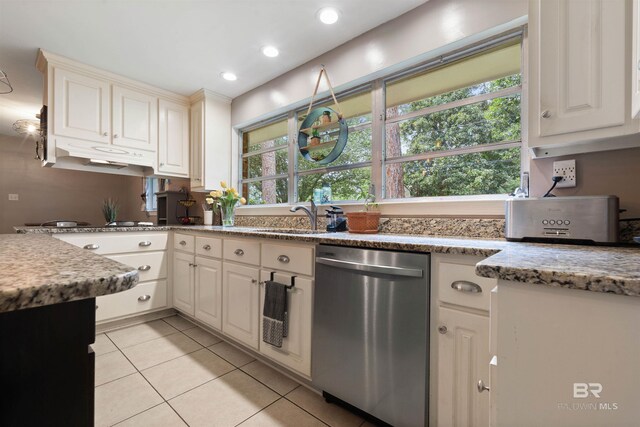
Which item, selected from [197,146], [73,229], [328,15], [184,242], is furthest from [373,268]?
[197,146]

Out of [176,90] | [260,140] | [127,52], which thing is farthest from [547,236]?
[176,90]

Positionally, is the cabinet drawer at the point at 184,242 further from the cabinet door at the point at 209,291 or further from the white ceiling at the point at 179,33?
the white ceiling at the point at 179,33

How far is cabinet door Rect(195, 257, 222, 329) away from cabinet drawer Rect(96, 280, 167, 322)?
0.55 m

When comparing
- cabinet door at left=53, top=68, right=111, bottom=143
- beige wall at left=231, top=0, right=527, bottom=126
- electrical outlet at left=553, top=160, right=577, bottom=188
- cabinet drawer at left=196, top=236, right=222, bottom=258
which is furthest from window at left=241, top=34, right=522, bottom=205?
cabinet door at left=53, top=68, right=111, bottom=143

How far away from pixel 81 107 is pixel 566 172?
148 inches

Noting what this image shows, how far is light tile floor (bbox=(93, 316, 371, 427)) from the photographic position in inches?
55.7

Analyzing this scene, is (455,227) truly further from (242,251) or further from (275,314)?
(242,251)

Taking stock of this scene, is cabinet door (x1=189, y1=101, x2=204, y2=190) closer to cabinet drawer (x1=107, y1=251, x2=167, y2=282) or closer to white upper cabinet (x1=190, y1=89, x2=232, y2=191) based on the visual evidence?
white upper cabinet (x1=190, y1=89, x2=232, y2=191)

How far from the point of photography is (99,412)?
145cm

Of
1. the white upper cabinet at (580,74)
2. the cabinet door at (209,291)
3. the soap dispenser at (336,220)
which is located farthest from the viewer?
the cabinet door at (209,291)

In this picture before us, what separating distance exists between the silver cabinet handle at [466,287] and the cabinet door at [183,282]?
2.25 meters

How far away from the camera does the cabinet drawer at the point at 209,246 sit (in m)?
2.29

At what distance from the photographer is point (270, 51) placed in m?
2.42
